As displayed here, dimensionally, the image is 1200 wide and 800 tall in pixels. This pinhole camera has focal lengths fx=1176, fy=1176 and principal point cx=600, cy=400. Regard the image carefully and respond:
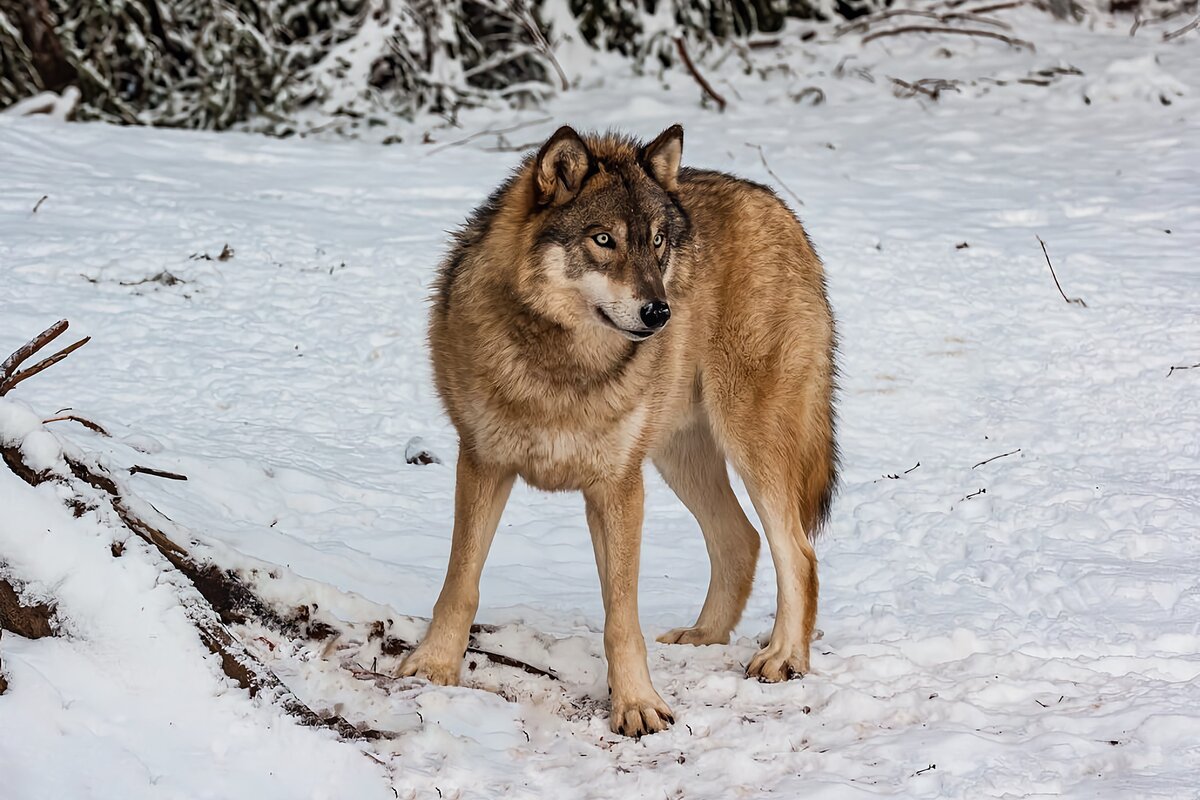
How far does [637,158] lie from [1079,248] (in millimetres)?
6225

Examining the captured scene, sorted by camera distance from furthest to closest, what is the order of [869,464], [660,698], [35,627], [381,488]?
1. [869,464]
2. [381,488]
3. [660,698]
4. [35,627]

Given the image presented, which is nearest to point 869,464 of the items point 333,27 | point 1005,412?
point 1005,412

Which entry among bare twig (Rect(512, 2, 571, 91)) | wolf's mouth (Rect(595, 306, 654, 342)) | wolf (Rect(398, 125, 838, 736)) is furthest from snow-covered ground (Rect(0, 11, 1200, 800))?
wolf's mouth (Rect(595, 306, 654, 342))

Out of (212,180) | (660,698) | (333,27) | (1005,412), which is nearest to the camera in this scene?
(660,698)

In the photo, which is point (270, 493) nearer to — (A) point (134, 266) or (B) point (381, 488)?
(B) point (381, 488)

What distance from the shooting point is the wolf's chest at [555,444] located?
163 inches

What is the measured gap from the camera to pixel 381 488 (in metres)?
6.47

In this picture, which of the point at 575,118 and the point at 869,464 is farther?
the point at 575,118

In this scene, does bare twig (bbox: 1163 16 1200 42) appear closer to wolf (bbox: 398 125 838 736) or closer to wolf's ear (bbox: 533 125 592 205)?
wolf (bbox: 398 125 838 736)

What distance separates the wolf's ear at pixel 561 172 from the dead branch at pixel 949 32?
10858mm

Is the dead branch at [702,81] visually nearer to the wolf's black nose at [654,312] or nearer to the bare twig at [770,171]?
the bare twig at [770,171]

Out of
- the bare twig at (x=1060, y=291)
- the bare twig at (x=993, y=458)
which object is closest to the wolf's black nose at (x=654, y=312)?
the bare twig at (x=993, y=458)

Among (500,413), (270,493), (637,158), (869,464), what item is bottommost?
(869,464)

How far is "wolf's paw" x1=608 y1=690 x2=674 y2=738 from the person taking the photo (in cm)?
393
